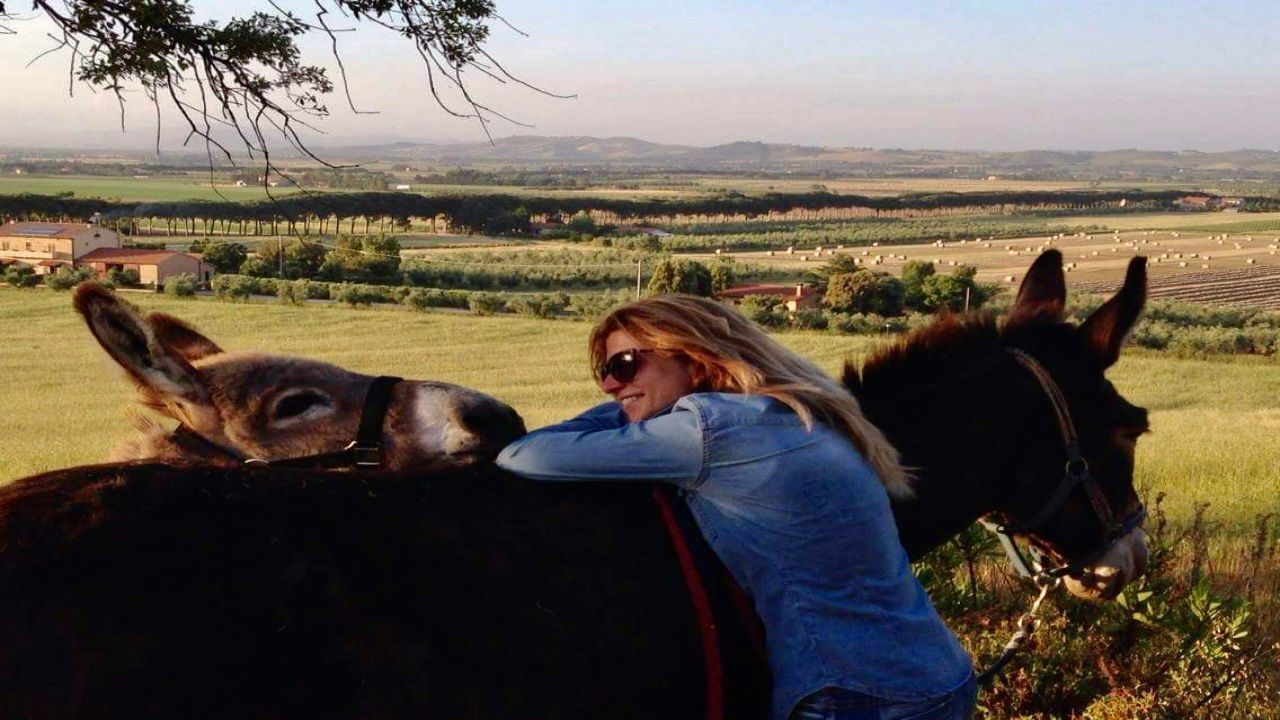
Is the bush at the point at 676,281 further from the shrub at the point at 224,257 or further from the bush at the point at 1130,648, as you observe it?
the bush at the point at 1130,648

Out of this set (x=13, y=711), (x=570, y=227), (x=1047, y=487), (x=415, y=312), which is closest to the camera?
(x=13, y=711)

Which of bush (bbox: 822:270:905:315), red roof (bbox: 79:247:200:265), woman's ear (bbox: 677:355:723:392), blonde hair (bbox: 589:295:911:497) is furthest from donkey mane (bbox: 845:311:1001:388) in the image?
→ red roof (bbox: 79:247:200:265)

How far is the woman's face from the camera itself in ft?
9.97

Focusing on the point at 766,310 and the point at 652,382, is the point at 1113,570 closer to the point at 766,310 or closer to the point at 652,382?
the point at 652,382

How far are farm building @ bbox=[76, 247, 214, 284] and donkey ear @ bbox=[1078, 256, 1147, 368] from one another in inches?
2332

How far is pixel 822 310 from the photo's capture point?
53.0 meters

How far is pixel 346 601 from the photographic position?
223cm

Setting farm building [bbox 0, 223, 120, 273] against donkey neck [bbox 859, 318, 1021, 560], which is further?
farm building [bbox 0, 223, 120, 273]

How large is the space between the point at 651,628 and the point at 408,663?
58 cm

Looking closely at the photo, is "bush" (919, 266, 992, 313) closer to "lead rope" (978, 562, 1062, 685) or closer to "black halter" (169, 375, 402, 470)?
"lead rope" (978, 562, 1062, 685)

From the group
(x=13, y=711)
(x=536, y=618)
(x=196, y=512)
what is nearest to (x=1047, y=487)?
(x=536, y=618)

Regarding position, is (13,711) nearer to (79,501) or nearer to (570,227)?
(79,501)

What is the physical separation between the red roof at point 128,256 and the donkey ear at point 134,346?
2363 inches

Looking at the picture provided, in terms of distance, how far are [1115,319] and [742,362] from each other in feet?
6.11
